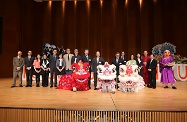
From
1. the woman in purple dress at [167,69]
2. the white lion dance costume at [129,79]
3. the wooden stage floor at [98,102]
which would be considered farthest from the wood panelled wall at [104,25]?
the wooden stage floor at [98,102]

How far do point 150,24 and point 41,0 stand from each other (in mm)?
6959

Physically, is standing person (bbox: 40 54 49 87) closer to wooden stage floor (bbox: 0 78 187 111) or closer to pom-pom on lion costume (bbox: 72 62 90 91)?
pom-pom on lion costume (bbox: 72 62 90 91)

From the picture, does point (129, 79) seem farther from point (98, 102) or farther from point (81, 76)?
point (98, 102)

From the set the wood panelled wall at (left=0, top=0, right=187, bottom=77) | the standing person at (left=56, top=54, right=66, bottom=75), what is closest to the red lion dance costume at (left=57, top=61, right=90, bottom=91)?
the standing person at (left=56, top=54, right=66, bottom=75)

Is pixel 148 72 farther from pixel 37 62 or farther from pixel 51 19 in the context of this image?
pixel 51 19

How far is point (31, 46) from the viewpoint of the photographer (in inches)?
494

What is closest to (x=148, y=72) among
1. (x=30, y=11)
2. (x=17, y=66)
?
(x=17, y=66)

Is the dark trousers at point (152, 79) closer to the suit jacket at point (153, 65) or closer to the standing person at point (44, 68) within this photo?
the suit jacket at point (153, 65)

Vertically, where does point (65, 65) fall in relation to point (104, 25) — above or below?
below

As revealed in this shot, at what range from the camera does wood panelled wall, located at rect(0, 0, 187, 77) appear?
12094 millimetres

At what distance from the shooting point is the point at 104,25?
42.1 feet

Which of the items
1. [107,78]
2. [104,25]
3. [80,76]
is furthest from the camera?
[104,25]

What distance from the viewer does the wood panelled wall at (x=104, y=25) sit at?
39.7 feet

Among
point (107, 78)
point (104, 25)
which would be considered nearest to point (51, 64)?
point (107, 78)
